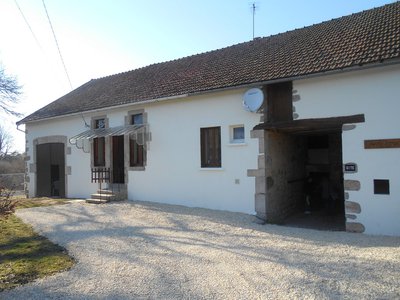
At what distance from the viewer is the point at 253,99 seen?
33.3 ft

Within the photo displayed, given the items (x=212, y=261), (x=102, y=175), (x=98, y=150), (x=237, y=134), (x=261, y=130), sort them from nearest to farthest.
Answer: (x=212, y=261)
(x=261, y=130)
(x=237, y=134)
(x=102, y=175)
(x=98, y=150)

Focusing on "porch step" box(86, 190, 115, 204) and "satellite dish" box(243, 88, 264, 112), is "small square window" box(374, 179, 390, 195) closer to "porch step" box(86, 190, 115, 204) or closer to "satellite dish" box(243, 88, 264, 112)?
"satellite dish" box(243, 88, 264, 112)

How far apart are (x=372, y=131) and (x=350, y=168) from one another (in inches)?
38.7

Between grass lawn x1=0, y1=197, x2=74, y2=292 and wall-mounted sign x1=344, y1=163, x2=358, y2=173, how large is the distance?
630 cm

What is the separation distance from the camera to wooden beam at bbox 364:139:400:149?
8047 millimetres

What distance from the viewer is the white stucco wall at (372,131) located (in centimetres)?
811

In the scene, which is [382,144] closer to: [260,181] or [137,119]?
[260,181]

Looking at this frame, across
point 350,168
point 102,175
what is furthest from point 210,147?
point 102,175

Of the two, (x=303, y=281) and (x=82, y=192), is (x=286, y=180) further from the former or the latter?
(x=82, y=192)

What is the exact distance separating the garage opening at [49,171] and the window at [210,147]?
8195mm

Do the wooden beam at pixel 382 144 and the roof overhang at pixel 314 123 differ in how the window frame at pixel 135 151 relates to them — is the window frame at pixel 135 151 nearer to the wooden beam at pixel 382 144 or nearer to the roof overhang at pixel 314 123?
the roof overhang at pixel 314 123

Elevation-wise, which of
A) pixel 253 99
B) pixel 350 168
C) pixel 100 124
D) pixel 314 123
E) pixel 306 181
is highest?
pixel 253 99

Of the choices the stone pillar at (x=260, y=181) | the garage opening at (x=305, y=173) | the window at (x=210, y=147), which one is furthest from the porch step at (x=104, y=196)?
the garage opening at (x=305, y=173)

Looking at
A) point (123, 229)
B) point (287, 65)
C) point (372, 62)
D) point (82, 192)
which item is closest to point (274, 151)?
point (287, 65)
